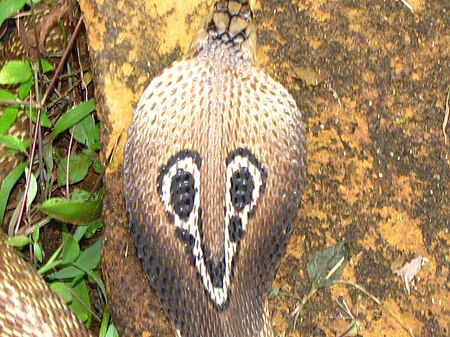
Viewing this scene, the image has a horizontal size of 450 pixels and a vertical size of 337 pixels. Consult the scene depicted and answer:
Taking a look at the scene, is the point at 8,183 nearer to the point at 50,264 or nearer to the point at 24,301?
the point at 50,264

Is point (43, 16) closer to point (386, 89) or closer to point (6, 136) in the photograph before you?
point (6, 136)

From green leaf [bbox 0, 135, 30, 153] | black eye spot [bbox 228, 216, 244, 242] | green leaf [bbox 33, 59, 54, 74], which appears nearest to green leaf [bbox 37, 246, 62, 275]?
green leaf [bbox 0, 135, 30, 153]

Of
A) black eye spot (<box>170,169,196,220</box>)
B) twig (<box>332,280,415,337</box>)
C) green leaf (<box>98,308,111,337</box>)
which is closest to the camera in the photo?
black eye spot (<box>170,169,196,220</box>)

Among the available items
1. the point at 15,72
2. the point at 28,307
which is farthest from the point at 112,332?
the point at 15,72

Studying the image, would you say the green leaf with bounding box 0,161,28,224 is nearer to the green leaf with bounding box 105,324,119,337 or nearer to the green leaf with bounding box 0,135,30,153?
the green leaf with bounding box 0,135,30,153

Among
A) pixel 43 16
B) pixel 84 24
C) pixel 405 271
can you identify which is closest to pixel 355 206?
pixel 405 271

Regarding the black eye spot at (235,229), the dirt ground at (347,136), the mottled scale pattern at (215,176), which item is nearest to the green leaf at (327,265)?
the dirt ground at (347,136)
